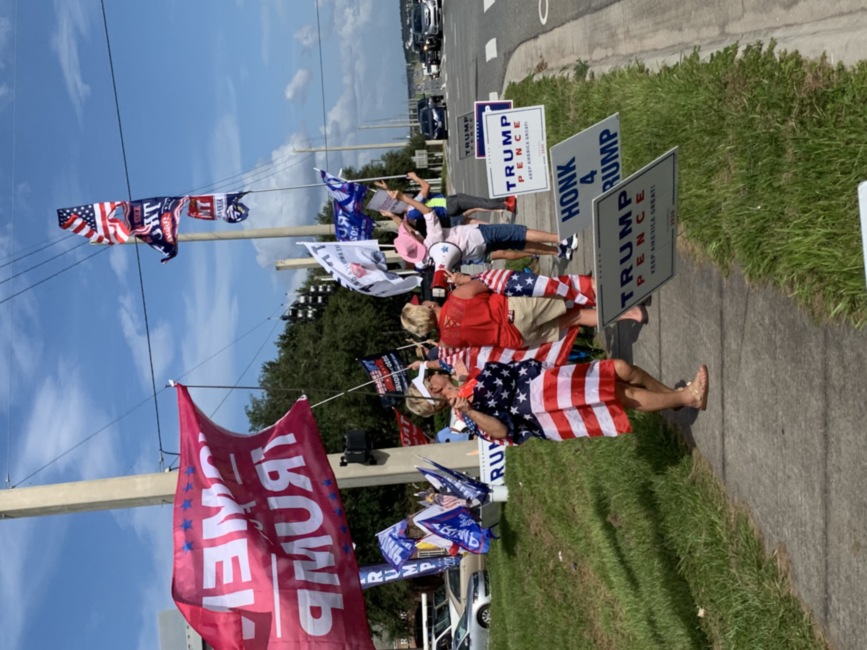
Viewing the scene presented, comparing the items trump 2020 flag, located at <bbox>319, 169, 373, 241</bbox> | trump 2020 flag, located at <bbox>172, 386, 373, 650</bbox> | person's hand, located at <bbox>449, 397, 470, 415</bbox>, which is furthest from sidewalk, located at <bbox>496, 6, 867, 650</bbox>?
trump 2020 flag, located at <bbox>319, 169, 373, 241</bbox>

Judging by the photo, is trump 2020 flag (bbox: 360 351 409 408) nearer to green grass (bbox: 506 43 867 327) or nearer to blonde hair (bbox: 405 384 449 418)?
blonde hair (bbox: 405 384 449 418)

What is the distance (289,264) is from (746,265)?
2628cm

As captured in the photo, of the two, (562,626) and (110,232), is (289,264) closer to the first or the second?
(110,232)

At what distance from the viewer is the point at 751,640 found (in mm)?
4453

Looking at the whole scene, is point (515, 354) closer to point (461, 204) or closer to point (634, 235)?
point (634, 235)

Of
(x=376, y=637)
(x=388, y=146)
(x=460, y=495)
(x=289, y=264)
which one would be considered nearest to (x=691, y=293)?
(x=460, y=495)

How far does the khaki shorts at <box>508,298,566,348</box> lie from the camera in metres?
7.45

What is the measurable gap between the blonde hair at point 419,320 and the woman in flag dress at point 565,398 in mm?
1008

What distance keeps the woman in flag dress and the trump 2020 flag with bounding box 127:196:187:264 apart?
37.8 ft

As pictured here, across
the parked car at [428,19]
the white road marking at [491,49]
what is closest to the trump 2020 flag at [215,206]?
the white road marking at [491,49]

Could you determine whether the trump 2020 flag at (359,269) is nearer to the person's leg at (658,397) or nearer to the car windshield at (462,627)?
the person's leg at (658,397)

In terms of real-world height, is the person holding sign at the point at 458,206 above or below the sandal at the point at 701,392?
above

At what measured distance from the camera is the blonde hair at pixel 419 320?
23.8 feet

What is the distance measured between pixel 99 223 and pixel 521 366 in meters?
13.0
